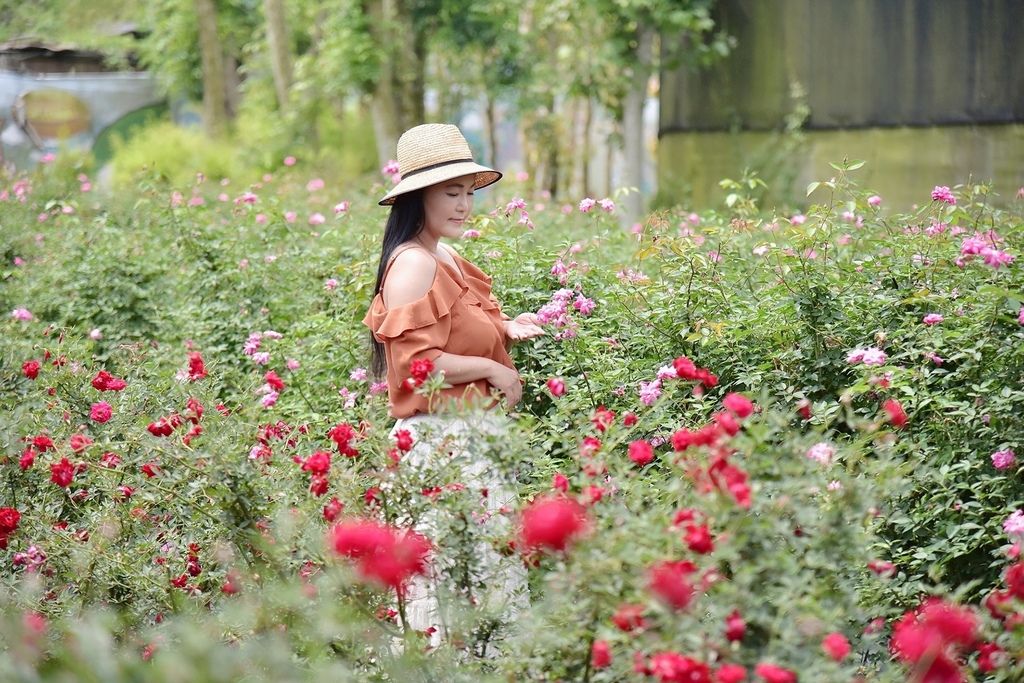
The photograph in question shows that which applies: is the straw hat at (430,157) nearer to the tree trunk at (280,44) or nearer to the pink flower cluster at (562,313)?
the pink flower cluster at (562,313)

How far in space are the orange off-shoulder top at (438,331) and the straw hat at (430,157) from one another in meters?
0.26

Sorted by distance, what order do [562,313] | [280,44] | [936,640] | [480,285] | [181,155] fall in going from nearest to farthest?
[936,640] → [480,285] → [562,313] → [280,44] → [181,155]

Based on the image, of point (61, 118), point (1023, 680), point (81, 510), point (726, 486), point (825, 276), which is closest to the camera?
point (726, 486)

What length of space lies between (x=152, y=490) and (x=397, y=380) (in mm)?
758

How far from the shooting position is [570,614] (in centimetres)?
233

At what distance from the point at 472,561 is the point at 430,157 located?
1.37 metres

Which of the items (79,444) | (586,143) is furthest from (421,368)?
(586,143)

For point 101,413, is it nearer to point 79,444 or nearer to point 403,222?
point 79,444

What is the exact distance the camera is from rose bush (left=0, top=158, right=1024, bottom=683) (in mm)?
2129

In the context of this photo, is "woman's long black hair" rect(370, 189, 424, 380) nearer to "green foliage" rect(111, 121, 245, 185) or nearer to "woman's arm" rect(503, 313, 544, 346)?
"woman's arm" rect(503, 313, 544, 346)

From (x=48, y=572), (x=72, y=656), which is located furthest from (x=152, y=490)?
(x=72, y=656)

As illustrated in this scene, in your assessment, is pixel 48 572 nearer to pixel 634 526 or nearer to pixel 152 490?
pixel 152 490

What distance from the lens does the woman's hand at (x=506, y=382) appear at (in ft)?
10.9

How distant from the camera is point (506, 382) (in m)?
3.36
